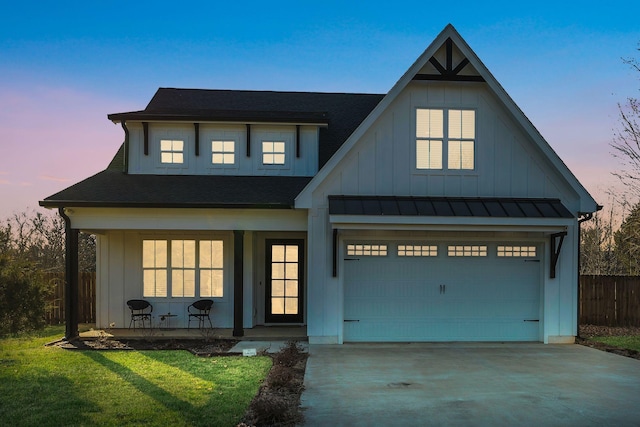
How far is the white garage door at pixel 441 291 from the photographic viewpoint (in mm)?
11266

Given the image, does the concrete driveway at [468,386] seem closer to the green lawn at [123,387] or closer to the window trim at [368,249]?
the green lawn at [123,387]

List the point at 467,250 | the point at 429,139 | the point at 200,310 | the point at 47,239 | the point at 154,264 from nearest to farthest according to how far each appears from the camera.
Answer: the point at 429,139 → the point at 467,250 → the point at 200,310 → the point at 154,264 → the point at 47,239

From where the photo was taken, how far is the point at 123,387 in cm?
714

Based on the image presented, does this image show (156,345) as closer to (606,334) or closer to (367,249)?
(367,249)

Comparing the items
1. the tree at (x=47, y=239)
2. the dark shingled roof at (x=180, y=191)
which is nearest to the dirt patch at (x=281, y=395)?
the dark shingled roof at (x=180, y=191)

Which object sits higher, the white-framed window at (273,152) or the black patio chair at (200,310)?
the white-framed window at (273,152)

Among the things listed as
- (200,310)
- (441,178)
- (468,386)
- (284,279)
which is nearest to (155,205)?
(200,310)

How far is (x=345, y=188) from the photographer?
1121cm

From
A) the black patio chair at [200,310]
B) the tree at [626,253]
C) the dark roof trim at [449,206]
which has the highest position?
the dark roof trim at [449,206]

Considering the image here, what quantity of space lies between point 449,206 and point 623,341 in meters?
5.92

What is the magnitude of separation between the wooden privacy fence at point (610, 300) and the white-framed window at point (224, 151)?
445 inches

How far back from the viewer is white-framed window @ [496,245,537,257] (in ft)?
37.9

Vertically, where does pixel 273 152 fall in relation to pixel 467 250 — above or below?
above

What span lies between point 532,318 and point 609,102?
10.0 metres
